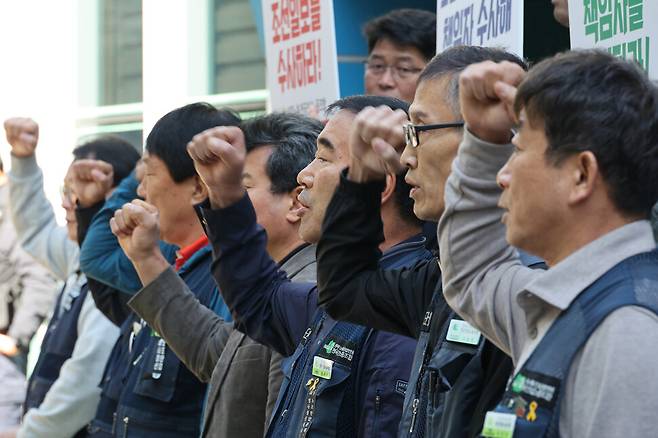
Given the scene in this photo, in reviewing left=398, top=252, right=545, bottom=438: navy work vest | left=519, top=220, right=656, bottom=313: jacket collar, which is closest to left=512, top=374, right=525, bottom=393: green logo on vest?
left=519, top=220, right=656, bottom=313: jacket collar

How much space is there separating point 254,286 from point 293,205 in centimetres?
62

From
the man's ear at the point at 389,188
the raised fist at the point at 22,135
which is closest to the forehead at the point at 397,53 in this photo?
the raised fist at the point at 22,135

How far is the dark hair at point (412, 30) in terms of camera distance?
18.3ft

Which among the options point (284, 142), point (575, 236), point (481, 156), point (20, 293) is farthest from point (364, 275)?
point (20, 293)

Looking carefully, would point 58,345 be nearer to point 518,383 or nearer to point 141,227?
point 141,227

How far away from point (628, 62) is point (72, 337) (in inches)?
149

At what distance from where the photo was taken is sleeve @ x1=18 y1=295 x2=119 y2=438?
5.18 meters

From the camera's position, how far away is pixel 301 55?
5617mm

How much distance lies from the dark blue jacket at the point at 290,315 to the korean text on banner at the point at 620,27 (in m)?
0.67

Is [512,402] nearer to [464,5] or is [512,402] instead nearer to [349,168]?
[349,168]

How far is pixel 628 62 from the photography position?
7.25 ft

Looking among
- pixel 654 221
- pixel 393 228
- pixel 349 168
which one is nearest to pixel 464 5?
pixel 393 228

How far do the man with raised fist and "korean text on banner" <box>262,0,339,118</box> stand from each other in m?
0.75

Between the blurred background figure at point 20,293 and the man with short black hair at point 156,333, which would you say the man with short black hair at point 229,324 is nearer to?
the man with short black hair at point 156,333
